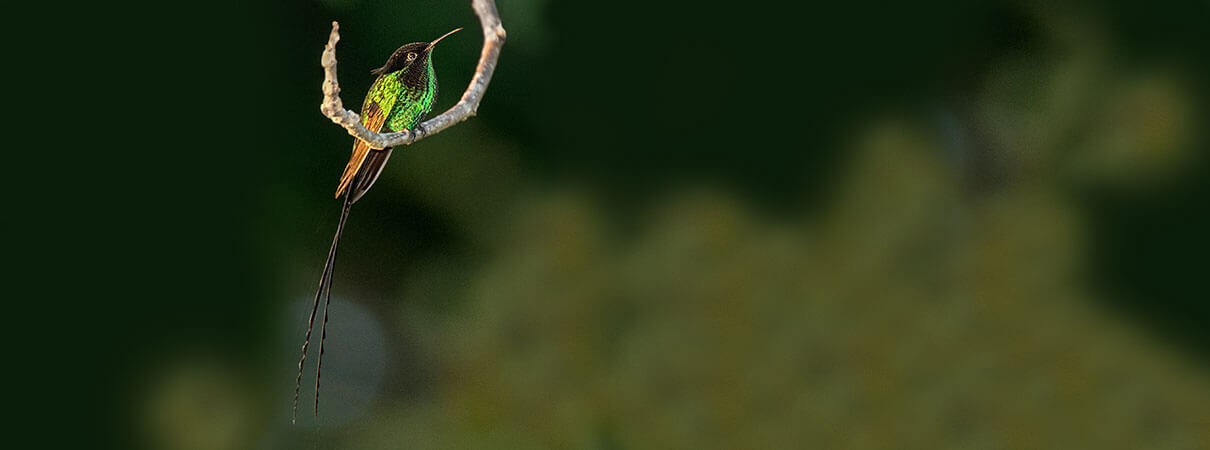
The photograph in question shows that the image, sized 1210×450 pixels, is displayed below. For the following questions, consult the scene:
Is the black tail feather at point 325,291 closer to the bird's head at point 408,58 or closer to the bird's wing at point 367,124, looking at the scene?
the bird's wing at point 367,124

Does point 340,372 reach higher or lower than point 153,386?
higher

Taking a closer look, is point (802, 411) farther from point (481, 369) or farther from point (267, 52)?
point (267, 52)

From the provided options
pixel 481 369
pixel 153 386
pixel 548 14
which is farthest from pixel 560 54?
pixel 153 386

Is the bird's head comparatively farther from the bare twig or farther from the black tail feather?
the black tail feather

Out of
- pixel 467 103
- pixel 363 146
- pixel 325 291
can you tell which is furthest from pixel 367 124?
pixel 325 291

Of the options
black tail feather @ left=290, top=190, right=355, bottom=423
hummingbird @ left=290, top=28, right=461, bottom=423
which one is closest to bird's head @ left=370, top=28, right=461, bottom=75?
hummingbird @ left=290, top=28, right=461, bottom=423

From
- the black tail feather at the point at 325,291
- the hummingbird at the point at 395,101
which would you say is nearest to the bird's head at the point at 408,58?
the hummingbird at the point at 395,101

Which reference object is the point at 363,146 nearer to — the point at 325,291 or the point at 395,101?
the point at 395,101
